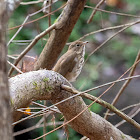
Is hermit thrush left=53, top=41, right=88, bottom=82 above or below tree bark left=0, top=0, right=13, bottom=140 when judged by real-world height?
below

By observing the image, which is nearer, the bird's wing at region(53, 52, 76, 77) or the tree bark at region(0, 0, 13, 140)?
the tree bark at region(0, 0, 13, 140)

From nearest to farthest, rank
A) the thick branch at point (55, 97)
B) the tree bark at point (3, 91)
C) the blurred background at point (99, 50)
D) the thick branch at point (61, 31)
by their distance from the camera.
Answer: the tree bark at point (3, 91)
the thick branch at point (55, 97)
the thick branch at point (61, 31)
the blurred background at point (99, 50)

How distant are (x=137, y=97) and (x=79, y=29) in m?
1.49

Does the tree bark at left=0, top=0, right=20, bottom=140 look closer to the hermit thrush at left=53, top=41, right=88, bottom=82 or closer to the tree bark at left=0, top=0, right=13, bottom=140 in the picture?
the tree bark at left=0, top=0, right=13, bottom=140

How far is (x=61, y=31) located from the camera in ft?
8.09

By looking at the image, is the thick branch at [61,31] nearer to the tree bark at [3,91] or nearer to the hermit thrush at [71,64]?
the hermit thrush at [71,64]

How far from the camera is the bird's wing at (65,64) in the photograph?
3057 mm

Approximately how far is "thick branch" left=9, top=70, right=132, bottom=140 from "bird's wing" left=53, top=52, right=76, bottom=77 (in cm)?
111

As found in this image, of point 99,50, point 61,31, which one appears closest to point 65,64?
Result: point 61,31

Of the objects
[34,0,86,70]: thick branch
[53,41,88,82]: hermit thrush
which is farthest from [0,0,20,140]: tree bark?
[53,41,88,82]: hermit thrush

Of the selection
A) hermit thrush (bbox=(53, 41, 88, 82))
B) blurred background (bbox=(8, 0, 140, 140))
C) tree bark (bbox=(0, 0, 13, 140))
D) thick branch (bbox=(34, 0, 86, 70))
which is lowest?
blurred background (bbox=(8, 0, 140, 140))

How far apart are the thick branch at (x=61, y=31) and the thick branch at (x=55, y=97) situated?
72 centimetres

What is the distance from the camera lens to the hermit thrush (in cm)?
307

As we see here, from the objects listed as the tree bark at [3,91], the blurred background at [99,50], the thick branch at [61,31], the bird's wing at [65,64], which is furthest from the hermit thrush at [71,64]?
the tree bark at [3,91]
